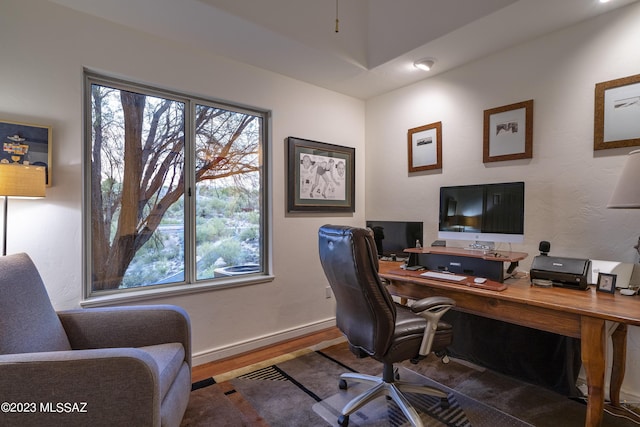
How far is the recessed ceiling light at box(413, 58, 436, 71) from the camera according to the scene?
2.62m

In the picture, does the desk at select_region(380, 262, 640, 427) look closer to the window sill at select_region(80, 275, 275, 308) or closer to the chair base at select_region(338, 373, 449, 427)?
the chair base at select_region(338, 373, 449, 427)

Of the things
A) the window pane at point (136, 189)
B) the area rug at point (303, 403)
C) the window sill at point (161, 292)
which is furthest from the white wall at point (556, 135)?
the window pane at point (136, 189)

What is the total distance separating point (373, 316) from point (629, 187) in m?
1.45

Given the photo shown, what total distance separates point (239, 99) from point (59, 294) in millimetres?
1889

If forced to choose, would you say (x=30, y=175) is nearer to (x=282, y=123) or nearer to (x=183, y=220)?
(x=183, y=220)

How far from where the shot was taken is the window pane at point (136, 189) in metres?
2.17

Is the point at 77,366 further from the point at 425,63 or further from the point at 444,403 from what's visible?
the point at 425,63

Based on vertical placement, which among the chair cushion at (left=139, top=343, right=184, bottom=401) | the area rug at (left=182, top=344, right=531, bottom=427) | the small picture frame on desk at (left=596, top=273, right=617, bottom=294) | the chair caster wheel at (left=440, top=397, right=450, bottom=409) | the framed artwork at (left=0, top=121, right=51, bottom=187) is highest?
the framed artwork at (left=0, top=121, right=51, bottom=187)

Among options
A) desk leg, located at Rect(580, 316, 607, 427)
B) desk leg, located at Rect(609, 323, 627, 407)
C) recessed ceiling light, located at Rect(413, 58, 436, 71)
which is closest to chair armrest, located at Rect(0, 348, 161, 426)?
desk leg, located at Rect(580, 316, 607, 427)

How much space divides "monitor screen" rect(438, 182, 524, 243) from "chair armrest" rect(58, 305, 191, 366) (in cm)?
198

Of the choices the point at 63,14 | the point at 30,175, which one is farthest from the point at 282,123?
the point at 30,175

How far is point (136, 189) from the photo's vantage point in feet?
7.56

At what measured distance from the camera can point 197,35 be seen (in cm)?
225

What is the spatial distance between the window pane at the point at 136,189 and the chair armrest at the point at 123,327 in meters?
0.58
